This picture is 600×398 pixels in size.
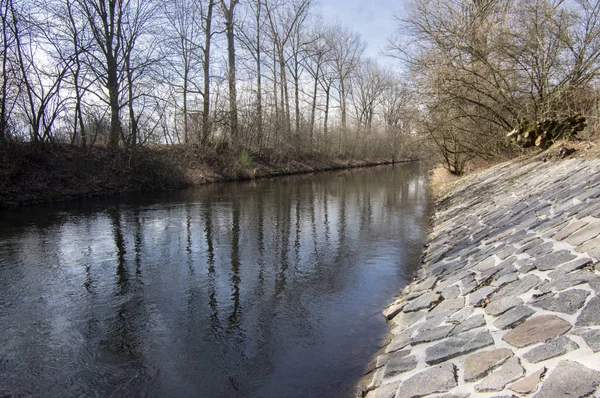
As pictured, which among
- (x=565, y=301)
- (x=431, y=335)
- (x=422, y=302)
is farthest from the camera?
(x=422, y=302)

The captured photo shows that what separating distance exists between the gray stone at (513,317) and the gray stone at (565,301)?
0.10 metres

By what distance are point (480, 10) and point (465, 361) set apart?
15.7 meters

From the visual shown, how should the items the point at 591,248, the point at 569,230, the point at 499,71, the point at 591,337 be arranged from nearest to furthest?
the point at 591,337 < the point at 591,248 < the point at 569,230 < the point at 499,71

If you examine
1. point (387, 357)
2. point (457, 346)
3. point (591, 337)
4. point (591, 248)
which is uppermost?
point (591, 248)

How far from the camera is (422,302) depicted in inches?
206

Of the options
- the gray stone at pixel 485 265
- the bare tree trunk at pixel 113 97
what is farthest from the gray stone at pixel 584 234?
the bare tree trunk at pixel 113 97

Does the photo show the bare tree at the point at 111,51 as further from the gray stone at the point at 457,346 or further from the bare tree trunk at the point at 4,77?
the gray stone at the point at 457,346

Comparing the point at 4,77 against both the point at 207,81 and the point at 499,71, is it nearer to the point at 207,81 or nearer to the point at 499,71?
the point at 207,81

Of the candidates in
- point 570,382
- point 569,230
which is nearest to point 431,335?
point 570,382

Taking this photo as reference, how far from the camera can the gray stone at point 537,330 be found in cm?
300

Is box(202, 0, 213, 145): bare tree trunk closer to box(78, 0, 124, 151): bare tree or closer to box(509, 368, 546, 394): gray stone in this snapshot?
box(78, 0, 124, 151): bare tree

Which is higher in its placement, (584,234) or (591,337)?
(584,234)

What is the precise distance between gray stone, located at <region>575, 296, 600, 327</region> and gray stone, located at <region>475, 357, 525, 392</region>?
54 cm

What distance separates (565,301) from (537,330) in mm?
409
